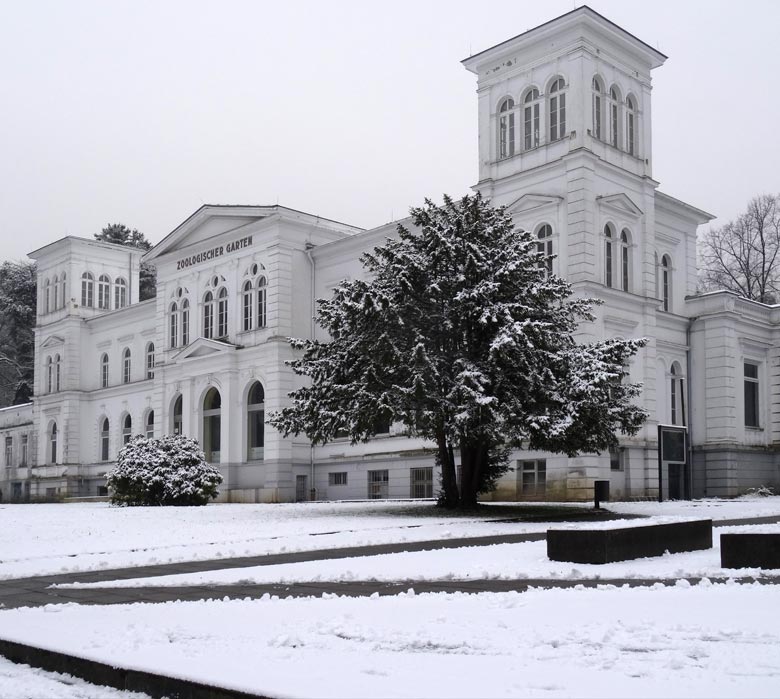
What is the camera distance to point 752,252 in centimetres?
6012

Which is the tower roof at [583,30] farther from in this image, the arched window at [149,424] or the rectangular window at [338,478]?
the arched window at [149,424]

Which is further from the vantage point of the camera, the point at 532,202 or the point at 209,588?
the point at 532,202

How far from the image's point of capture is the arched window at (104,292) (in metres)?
64.2

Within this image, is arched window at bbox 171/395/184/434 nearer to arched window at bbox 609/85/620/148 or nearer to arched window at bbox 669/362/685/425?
arched window at bbox 669/362/685/425

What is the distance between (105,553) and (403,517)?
9.47 metres

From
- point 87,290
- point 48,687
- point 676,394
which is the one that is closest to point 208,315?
point 87,290

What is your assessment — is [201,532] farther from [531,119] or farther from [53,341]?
[53,341]

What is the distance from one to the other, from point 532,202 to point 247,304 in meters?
16.2

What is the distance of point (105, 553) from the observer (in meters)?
17.3

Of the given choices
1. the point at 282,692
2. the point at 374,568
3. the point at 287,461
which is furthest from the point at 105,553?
the point at 287,461

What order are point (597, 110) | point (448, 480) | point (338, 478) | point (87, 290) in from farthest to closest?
1. point (87, 290)
2. point (338, 478)
3. point (597, 110)
4. point (448, 480)

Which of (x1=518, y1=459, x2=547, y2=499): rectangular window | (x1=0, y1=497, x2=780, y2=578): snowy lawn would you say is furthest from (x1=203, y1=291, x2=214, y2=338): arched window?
(x1=0, y1=497, x2=780, y2=578): snowy lawn

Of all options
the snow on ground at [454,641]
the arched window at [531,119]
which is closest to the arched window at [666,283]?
the arched window at [531,119]

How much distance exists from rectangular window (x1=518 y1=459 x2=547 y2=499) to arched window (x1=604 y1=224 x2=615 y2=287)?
285 inches
